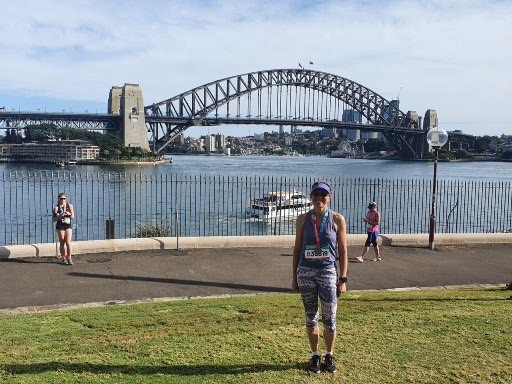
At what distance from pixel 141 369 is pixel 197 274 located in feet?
15.6

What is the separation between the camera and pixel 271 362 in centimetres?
490

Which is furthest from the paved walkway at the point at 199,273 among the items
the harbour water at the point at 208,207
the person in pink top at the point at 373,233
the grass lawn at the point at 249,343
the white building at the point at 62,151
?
the white building at the point at 62,151

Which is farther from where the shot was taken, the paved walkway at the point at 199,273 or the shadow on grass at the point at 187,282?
the shadow on grass at the point at 187,282

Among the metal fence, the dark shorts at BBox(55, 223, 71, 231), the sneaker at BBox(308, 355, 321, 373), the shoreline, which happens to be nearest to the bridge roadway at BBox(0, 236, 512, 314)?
the dark shorts at BBox(55, 223, 71, 231)

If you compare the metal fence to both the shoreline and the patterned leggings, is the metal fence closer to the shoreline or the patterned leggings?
the patterned leggings

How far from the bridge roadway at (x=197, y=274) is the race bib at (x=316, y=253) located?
3.77 m

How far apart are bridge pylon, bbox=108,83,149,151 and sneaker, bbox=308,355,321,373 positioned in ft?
354

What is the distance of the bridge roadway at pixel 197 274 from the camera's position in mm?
8031

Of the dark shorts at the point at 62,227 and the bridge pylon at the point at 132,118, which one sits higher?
the bridge pylon at the point at 132,118

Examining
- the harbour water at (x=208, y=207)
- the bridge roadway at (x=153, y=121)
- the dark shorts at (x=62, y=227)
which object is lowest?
the harbour water at (x=208, y=207)

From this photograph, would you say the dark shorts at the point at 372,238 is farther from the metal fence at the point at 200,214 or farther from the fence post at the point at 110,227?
the fence post at the point at 110,227

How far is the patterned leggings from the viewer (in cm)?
469

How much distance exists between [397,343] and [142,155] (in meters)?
100

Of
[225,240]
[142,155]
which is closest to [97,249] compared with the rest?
[225,240]
